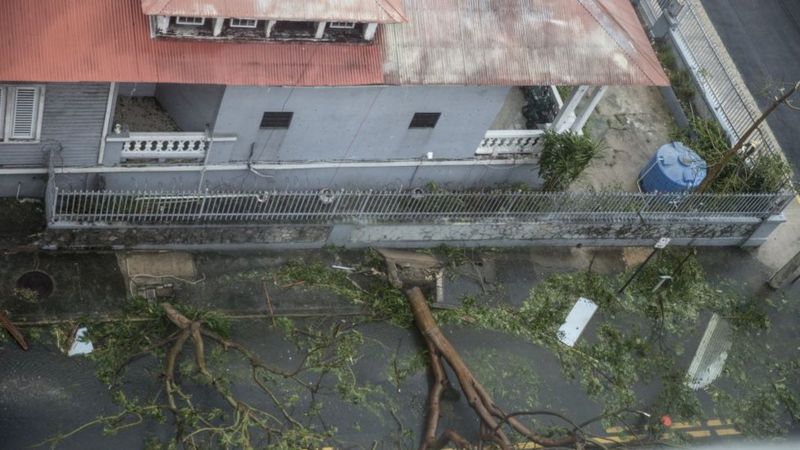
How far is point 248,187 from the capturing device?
25.0 meters

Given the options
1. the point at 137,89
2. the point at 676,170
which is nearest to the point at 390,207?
the point at 137,89

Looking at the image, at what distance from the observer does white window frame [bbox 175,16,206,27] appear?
20.9 metres

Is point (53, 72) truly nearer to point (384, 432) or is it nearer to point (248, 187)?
point (248, 187)

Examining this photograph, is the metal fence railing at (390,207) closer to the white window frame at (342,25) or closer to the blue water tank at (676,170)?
the blue water tank at (676,170)

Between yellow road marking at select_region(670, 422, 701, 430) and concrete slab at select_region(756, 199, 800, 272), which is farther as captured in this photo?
concrete slab at select_region(756, 199, 800, 272)

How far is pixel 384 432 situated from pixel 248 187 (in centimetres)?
669

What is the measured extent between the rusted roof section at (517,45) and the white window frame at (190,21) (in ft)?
13.2

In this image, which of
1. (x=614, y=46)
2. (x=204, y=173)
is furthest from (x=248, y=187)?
(x=614, y=46)

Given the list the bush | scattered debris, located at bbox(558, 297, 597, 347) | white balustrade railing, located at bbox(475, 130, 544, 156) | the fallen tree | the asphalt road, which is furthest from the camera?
the asphalt road

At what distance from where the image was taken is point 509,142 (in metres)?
26.3

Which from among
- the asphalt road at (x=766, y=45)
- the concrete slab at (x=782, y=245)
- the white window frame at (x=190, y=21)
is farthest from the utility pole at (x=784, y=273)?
the white window frame at (x=190, y=21)

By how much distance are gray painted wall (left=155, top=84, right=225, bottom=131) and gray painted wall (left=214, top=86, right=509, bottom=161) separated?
0.34 meters

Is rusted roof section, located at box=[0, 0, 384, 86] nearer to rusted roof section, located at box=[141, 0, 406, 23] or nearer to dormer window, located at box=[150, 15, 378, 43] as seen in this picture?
dormer window, located at box=[150, 15, 378, 43]

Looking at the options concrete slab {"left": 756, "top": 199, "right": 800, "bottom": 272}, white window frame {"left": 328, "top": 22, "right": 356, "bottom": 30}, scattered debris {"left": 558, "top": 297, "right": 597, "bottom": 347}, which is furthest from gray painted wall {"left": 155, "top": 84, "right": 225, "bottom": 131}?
concrete slab {"left": 756, "top": 199, "right": 800, "bottom": 272}
